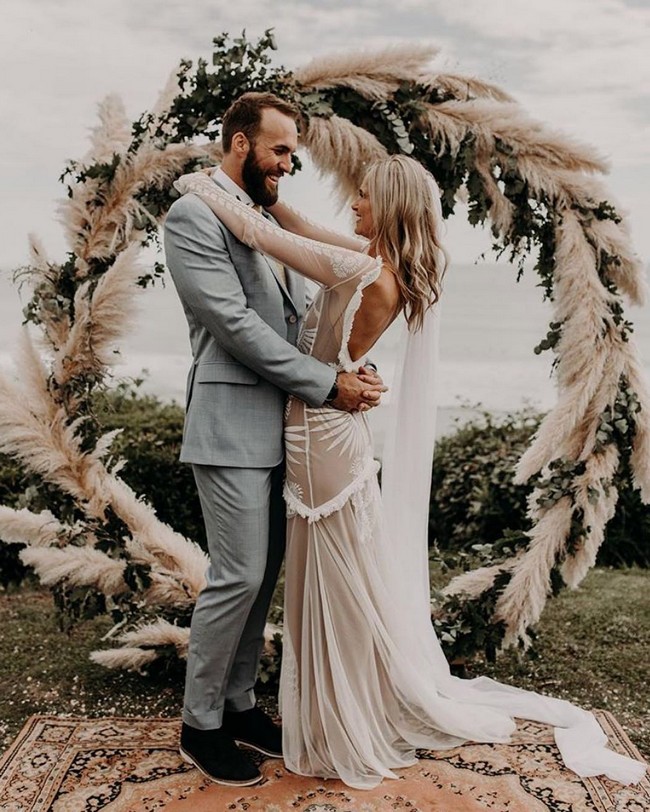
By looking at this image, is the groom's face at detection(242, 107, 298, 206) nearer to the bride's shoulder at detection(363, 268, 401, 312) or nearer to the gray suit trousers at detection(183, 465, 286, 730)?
the bride's shoulder at detection(363, 268, 401, 312)

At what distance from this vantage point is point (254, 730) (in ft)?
10.4

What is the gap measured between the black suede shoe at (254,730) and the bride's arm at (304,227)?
66.7 inches

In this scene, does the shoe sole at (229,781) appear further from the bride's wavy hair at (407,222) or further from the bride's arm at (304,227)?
the bride's arm at (304,227)

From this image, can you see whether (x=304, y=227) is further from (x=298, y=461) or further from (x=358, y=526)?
(x=358, y=526)

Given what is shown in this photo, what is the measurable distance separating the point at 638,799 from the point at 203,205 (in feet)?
7.78

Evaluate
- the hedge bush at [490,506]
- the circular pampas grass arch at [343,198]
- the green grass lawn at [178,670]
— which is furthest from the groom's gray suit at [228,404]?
the hedge bush at [490,506]

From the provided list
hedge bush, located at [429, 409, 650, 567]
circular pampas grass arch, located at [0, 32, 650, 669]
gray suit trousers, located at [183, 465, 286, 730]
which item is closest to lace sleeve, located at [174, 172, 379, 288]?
gray suit trousers, located at [183, 465, 286, 730]

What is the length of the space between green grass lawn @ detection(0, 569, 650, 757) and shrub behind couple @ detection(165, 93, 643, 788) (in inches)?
25.8

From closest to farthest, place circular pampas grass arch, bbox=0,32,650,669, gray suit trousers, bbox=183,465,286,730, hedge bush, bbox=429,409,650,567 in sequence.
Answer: gray suit trousers, bbox=183,465,286,730
circular pampas grass arch, bbox=0,32,650,669
hedge bush, bbox=429,409,650,567

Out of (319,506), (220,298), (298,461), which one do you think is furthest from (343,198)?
(319,506)

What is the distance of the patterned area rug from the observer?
2.84 meters

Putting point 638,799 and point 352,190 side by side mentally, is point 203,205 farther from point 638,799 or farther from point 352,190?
point 638,799

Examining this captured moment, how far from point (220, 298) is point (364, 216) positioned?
591 mm

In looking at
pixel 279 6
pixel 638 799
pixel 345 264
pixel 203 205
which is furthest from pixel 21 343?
pixel 279 6
